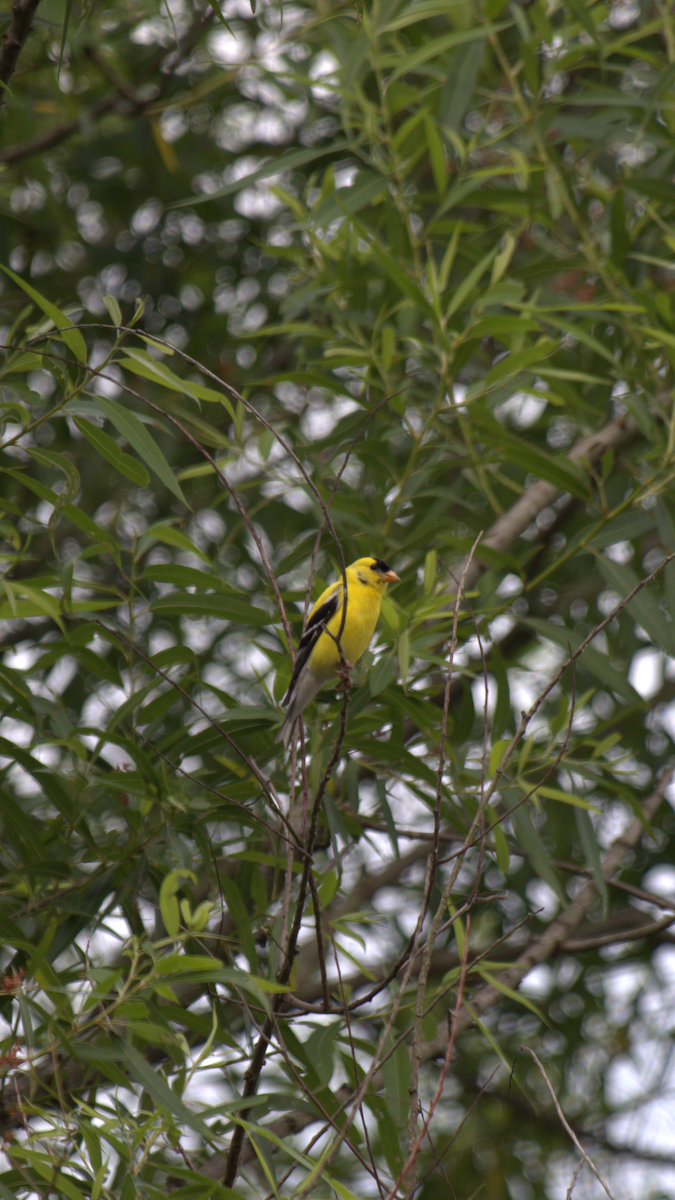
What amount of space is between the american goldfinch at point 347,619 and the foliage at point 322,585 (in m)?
0.13

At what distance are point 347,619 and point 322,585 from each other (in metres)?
0.74

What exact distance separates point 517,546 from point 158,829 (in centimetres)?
229

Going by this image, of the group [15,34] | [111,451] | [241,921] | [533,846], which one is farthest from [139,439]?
[533,846]

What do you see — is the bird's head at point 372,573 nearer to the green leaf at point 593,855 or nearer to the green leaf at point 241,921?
the green leaf at point 593,855

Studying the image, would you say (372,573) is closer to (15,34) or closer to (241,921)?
(241,921)

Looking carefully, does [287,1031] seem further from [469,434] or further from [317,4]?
[317,4]

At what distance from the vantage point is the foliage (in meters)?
2.23

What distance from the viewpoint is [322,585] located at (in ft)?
10.3

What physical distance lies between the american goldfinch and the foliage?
5.3 inches

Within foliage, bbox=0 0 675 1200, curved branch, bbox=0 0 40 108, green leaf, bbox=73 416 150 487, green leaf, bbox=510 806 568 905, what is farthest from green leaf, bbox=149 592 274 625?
curved branch, bbox=0 0 40 108

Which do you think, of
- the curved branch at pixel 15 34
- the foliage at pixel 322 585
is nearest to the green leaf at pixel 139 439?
the foliage at pixel 322 585

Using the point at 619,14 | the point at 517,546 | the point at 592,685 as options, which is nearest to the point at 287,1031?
the point at 592,685

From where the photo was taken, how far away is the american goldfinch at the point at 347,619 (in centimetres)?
332

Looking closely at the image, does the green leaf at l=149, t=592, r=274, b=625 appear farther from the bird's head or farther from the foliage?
the bird's head
